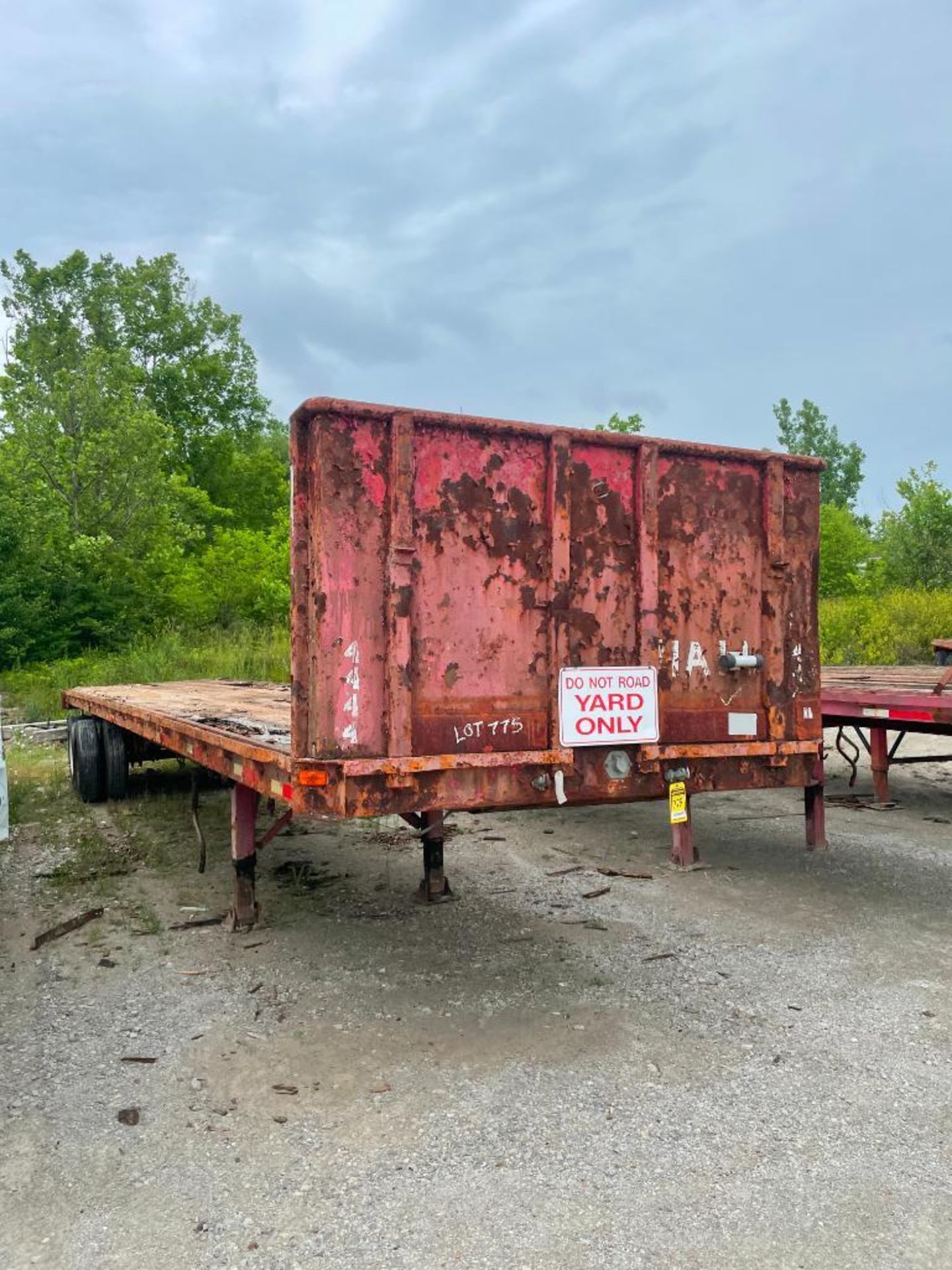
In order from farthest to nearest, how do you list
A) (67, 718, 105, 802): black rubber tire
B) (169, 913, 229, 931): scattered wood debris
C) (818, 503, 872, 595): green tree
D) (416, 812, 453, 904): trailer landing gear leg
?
(818, 503, 872, 595): green tree < (67, 718, 105, 802): black rubber tire < (416, 812, 453, 904): trailer landing gear leg < (169, 913, 229, 931): scattered wood debris

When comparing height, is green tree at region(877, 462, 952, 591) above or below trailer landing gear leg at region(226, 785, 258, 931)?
above

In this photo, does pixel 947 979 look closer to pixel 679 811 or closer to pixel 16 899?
pixel 679 811

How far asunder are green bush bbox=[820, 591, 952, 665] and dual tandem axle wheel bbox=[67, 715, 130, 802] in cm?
1416

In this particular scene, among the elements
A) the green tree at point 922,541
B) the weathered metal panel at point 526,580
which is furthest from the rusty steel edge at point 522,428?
the green tree at point 922,541

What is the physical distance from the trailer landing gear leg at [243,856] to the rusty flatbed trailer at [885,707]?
3.86 metres

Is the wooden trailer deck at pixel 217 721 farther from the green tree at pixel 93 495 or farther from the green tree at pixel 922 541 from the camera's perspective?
the green tree at pixel 922 541

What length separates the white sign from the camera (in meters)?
4.30

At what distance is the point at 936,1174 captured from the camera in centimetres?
Result: 295

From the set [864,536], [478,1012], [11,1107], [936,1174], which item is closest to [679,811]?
[478,1012]

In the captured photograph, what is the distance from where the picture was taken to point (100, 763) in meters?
9.48

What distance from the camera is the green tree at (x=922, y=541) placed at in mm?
27984

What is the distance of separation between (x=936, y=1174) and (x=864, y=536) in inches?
1855

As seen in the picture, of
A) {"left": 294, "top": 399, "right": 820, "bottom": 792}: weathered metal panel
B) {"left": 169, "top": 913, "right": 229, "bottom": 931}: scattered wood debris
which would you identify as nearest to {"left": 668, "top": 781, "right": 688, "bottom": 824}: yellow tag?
{"left": 294, "top": 399, "right": 820, "bottom": 792}: weathered metal panel

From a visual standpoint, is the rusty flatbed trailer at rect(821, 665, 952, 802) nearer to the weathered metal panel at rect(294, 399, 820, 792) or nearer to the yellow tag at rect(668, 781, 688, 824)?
the weathered metal panel at rect(294, 399, 820, 792)
